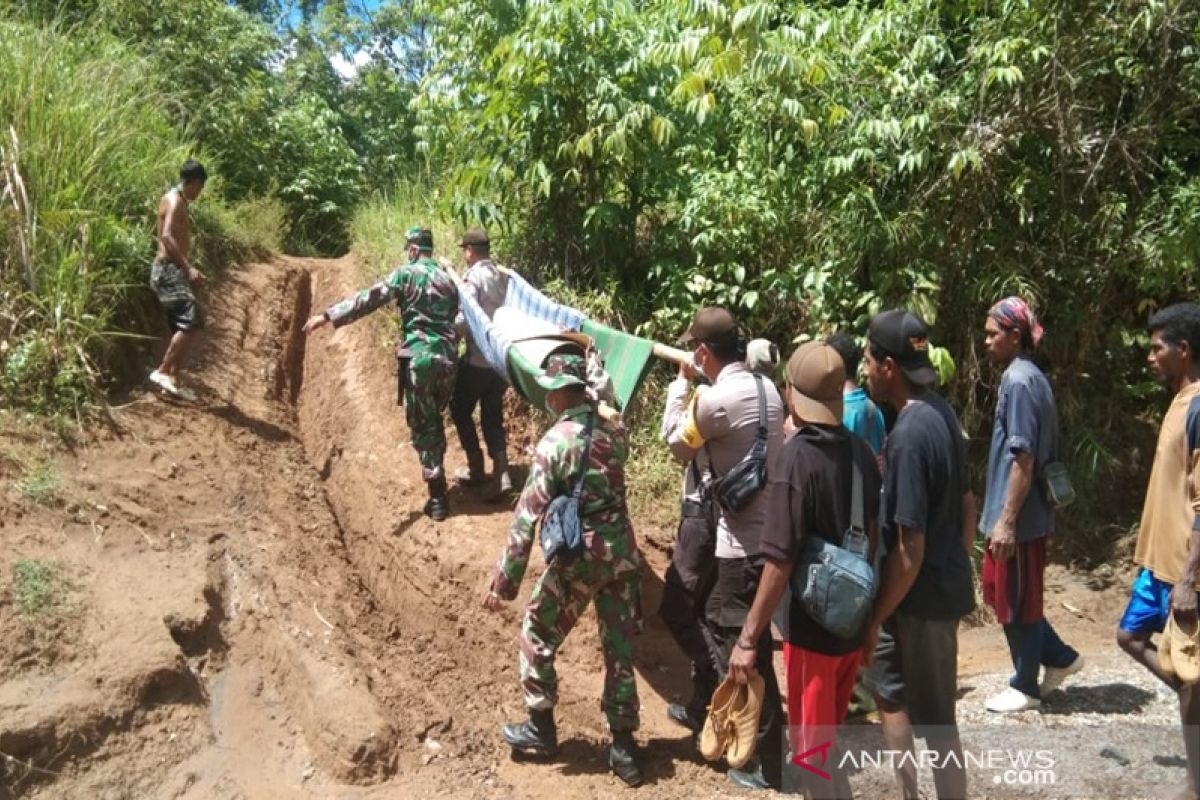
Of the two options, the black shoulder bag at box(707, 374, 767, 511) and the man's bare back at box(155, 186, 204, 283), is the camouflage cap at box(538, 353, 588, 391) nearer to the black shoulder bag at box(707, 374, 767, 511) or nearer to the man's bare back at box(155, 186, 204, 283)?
the black shoulder bag at box(707, 374, 767, 511)

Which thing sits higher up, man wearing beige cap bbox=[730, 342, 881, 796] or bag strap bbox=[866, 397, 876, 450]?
bag strap bbox=[866, 397, 876, 450]

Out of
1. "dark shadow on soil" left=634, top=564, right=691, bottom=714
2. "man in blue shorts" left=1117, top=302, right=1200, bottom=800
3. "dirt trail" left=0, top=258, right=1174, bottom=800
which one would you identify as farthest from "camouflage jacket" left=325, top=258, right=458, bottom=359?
"man in blue shorts" left=1117, top=302, right=1200, bottom=800

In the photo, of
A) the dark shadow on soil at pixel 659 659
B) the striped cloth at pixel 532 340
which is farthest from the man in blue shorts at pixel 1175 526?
the striped cloth at pixel 532 340

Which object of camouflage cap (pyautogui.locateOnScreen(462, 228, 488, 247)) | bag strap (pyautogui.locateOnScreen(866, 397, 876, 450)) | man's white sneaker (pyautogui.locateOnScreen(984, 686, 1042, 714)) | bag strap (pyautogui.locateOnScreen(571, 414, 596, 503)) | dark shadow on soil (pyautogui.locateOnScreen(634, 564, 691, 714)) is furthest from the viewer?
camouflage cap (pyautogui.locateOnScreen(462, 228, 488, 247))

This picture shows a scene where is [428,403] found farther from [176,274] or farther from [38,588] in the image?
[38,588]

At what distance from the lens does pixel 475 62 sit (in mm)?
7855

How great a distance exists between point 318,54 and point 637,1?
30.6ft

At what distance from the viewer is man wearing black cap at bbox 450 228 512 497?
6625 mm

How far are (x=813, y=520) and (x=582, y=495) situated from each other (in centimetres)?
125

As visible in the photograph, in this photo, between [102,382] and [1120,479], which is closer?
[102,382]

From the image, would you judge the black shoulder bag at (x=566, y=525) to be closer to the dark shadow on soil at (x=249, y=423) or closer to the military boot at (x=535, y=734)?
the military boot at (x=535, y=734)

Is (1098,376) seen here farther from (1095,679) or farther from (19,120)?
(19,120)

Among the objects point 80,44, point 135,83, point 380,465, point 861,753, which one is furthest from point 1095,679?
point 80,44

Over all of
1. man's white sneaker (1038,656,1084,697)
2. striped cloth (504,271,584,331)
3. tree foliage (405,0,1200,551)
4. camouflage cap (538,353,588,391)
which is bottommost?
man's white sneaker (1038,656,1084,697)
